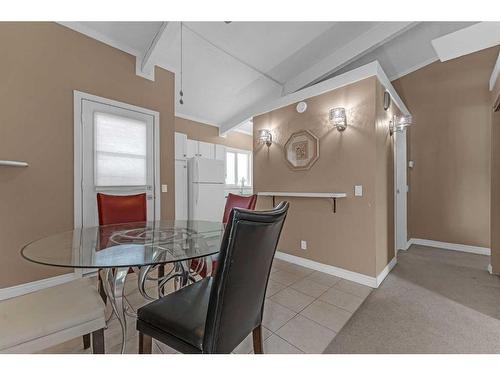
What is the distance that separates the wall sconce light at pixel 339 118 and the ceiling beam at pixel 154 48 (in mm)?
2062

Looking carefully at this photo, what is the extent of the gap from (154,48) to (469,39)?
141 inches

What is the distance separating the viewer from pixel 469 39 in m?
2.38

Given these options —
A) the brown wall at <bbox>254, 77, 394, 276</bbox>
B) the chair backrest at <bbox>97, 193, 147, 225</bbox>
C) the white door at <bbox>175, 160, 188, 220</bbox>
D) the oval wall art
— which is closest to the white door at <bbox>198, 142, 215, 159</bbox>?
the white door at <bbox>175, 160, 188, 220</bbox>

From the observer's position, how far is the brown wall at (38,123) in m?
2.14

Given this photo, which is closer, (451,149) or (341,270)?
(341,270)

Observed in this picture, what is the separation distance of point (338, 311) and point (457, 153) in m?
3.70

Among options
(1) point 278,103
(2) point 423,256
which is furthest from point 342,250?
(1) point 278,103

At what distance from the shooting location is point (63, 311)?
102 centimetres

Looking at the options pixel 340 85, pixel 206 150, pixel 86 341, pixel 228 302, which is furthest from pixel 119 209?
pixel 206 150

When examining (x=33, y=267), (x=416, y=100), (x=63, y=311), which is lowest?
(x=33, y=267)

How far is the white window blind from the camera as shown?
2.72 meters

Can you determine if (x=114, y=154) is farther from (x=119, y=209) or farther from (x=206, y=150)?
(x=206, y=150)
